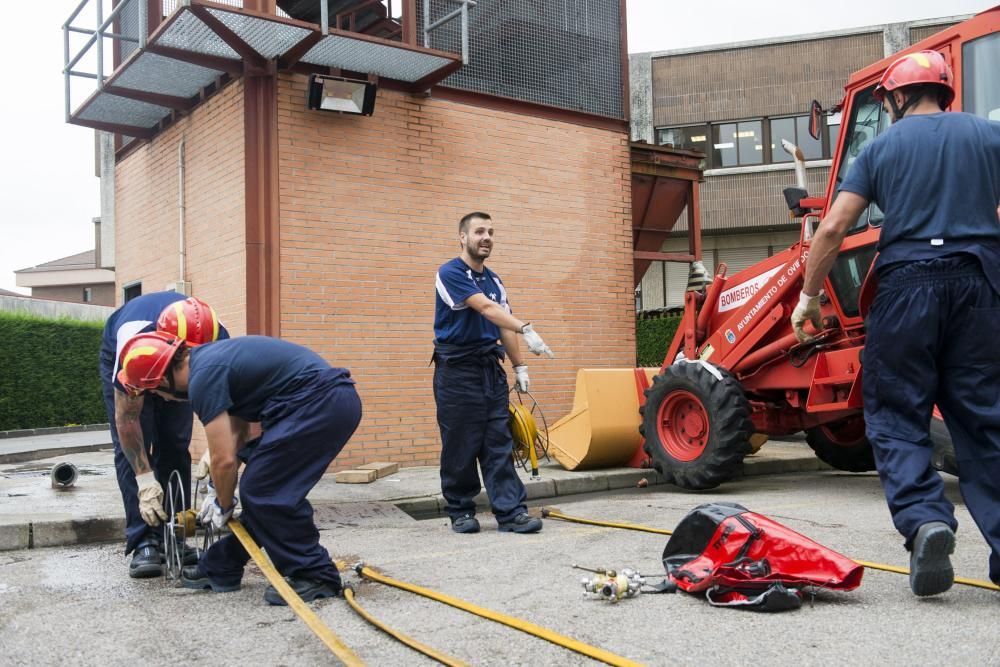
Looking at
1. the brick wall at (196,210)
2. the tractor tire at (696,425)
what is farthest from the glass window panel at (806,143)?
the tractor tire at (696,425)

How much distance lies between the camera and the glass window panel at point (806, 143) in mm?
25906

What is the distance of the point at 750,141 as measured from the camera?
2688 centimetres

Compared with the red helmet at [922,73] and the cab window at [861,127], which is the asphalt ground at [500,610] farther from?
the cab window at [861,127]

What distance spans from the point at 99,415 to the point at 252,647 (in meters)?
17.3

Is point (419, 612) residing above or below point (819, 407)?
below

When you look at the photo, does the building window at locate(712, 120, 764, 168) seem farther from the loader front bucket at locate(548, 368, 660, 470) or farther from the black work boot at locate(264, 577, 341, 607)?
the black work boot at locate(264, 577, 341, 607)

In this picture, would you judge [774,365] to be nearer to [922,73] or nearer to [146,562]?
[922,73]

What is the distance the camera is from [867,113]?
7.01 m

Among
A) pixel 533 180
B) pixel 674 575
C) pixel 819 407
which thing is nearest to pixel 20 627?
pixel 674 575

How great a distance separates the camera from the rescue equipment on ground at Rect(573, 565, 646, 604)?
384cm

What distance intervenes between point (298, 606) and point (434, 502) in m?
3.91

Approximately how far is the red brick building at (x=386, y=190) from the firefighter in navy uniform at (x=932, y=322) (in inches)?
231

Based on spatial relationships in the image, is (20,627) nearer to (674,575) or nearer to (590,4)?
(674,575)

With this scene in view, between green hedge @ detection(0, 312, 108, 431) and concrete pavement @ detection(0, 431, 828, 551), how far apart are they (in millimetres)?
6503
